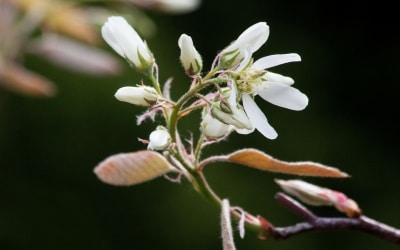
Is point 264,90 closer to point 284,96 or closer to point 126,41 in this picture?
point 284,96

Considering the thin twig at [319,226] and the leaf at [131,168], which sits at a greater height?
the leaf at [131,168]

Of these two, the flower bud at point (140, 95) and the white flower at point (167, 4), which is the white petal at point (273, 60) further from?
the white flower at point (167, 4)

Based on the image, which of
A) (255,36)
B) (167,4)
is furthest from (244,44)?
(167,4)

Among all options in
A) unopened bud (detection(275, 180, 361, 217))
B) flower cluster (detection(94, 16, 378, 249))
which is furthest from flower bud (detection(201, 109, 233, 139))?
unopened bud (detection(275, 180, 361, 217))

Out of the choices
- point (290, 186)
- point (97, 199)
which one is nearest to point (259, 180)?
point (97, 199)

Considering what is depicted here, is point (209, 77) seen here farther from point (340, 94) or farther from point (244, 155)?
point (340, 94)

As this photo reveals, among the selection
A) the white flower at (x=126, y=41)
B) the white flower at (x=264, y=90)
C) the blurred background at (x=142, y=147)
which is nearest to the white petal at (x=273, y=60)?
the white flower at (x=264, y=90)
